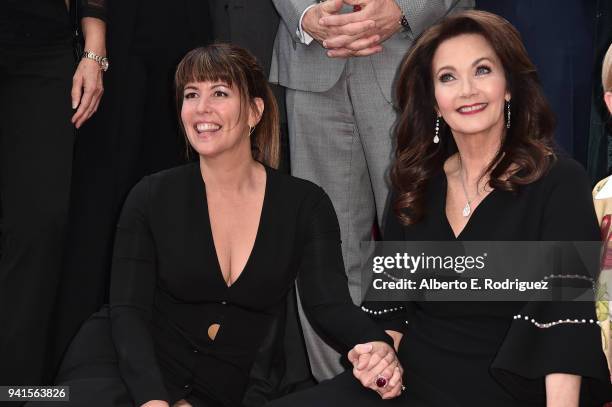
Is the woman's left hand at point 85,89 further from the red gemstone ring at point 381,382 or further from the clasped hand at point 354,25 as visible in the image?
the red gemstone ring at point 381,382

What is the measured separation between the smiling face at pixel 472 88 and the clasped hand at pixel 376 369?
0.70 metres

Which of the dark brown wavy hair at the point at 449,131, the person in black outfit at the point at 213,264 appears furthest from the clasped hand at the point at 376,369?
the dark brown wavy hair at the point at 449,131

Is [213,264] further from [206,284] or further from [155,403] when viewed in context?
[155,403]

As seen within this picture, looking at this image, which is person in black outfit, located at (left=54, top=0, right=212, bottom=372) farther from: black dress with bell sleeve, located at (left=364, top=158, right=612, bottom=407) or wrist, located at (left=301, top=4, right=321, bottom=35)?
black dress with bell sleeve, located at (left=364, top=158, right=612, bottom=407)

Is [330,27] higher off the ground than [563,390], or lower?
higher

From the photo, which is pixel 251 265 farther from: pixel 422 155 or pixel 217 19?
pixel 217 19

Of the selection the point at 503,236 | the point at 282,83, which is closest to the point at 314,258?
the point at 503,236

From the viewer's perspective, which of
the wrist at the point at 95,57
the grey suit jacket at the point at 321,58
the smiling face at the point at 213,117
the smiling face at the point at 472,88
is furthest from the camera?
the wrist at the point at 95,57

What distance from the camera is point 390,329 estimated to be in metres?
2.91

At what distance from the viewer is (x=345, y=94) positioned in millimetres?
3562

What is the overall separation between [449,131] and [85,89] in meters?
1.42

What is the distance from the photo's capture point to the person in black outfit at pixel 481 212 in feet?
8.17

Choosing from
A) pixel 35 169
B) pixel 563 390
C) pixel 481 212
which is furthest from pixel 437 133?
pixel 35 169

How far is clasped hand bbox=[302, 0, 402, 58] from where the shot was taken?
11.1ft
